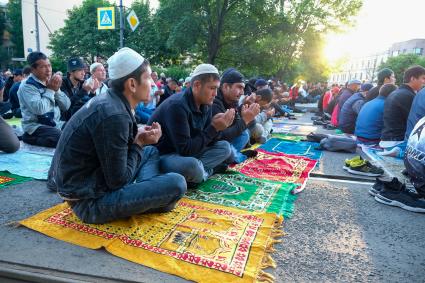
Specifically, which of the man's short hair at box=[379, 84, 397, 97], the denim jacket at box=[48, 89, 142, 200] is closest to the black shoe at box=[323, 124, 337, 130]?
the man's short hair at box=[379, 84, 397, 97]

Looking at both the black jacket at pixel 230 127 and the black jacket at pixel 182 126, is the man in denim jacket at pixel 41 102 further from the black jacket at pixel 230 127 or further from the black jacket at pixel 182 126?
the black jacket at pixel 230 127

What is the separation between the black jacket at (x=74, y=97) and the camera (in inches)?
227

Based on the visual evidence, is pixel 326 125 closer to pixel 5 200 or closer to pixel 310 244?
pixel 310 244

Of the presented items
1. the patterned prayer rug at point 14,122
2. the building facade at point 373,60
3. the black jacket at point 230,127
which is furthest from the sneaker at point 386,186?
the building facade at point 373,60

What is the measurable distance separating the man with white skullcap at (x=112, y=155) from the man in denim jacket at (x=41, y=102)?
3.06m

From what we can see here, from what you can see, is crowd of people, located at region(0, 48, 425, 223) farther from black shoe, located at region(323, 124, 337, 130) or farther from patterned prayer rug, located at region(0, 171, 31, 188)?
black shoe, located at region(323, 124, 337, 130)

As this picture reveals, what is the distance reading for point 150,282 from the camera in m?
1.95

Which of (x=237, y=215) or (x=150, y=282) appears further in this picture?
(x=237, y=215)

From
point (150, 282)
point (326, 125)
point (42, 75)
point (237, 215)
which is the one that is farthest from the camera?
point (326, 125)

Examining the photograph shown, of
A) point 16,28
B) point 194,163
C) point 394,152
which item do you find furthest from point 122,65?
point 16,28

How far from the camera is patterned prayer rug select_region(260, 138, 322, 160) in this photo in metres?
5.95

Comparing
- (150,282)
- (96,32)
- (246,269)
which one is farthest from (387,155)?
(96,32)

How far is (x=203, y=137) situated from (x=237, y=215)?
925mm

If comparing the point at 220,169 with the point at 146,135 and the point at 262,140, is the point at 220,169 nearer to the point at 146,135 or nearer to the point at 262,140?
the point at 146,135
